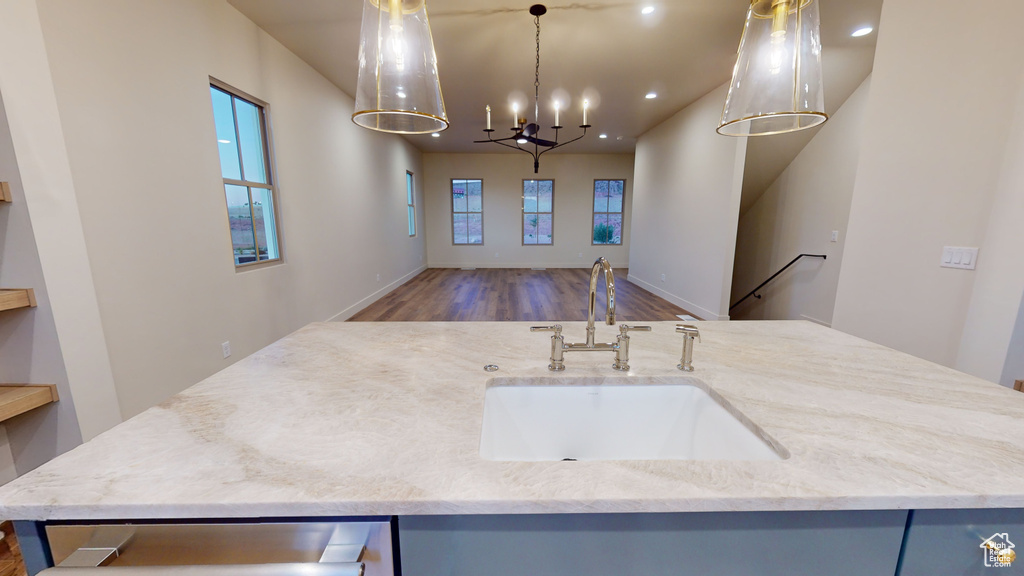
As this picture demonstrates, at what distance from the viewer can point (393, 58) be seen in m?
0.97

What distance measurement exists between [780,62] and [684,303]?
4430mm

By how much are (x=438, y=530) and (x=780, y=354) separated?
44.8 inches

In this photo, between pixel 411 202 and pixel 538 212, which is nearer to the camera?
pixel 411 202

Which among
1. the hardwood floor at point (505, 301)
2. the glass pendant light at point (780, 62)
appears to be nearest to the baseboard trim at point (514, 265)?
the hardwood floor at point (505, 301)

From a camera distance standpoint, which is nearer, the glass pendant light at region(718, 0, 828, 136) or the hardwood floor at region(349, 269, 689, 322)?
the glass pendant light at region(718, 0, 828, 136)

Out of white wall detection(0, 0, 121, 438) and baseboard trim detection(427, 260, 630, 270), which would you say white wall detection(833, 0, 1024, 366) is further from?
baseboard trim detection(427, 260, 630, 270)

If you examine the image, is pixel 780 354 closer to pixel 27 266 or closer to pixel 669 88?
pixel 27 266

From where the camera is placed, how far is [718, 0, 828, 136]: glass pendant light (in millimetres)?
975

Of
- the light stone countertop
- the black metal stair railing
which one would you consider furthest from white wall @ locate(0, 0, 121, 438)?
the black metal stair railing

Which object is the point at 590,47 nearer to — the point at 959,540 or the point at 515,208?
the point at 959,540

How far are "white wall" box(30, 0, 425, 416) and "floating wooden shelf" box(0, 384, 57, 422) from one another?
28 cm

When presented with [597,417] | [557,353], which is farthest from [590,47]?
[597,417]

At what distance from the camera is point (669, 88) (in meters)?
4.21

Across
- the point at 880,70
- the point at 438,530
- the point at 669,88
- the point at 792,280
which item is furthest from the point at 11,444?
the point at 792,280
